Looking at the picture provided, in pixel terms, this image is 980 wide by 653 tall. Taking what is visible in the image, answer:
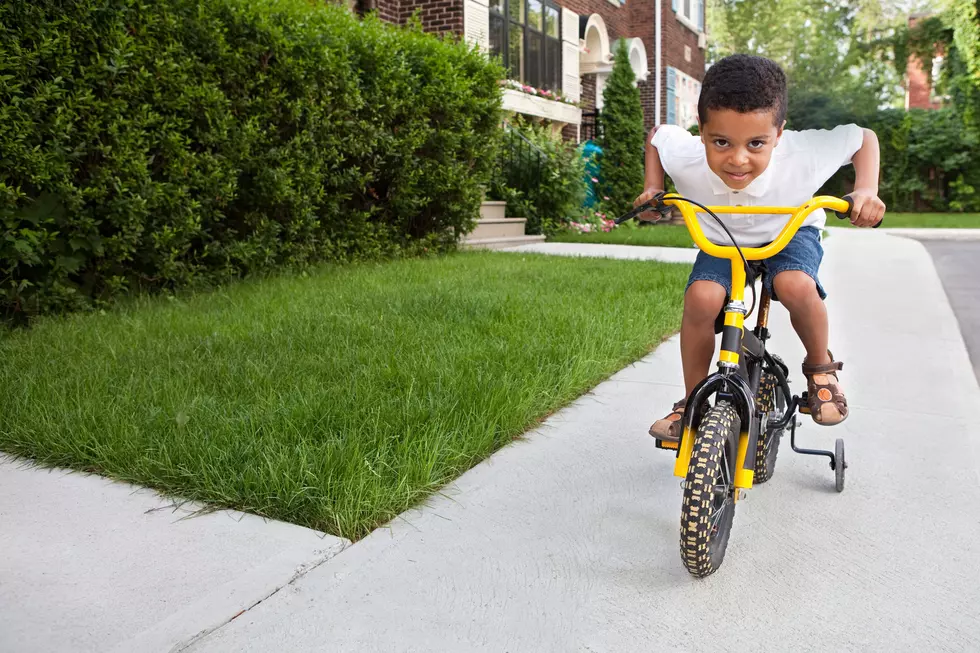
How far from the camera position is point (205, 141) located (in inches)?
233

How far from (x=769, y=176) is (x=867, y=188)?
10.9 inches

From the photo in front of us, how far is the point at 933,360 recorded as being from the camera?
15.6 ft

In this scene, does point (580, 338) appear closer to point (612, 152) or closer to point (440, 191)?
point (440, 191)

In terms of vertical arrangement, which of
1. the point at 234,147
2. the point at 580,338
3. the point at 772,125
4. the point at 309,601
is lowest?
the point at 309,601

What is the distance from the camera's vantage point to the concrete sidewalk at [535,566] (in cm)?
194

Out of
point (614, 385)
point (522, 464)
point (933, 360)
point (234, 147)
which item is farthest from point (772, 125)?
point (234, 147)

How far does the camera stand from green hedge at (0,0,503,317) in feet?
16.0

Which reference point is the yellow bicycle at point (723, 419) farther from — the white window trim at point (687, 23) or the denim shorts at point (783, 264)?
the white window trim at point (687, 23)

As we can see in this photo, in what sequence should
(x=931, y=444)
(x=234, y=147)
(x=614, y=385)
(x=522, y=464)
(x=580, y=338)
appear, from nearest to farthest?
(x=522, y=464), (x=931, y=444), (x=614, y=385), (x=580, y=338), (x=234, y=147)

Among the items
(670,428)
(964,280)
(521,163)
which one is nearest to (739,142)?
(670,428)

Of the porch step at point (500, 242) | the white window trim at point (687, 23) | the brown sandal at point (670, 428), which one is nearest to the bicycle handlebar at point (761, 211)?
the brown sandal at point (670, 428)

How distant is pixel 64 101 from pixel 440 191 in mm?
4210

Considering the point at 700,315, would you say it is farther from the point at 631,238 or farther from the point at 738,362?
the point at 631,238

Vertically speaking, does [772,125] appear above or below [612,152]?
below
